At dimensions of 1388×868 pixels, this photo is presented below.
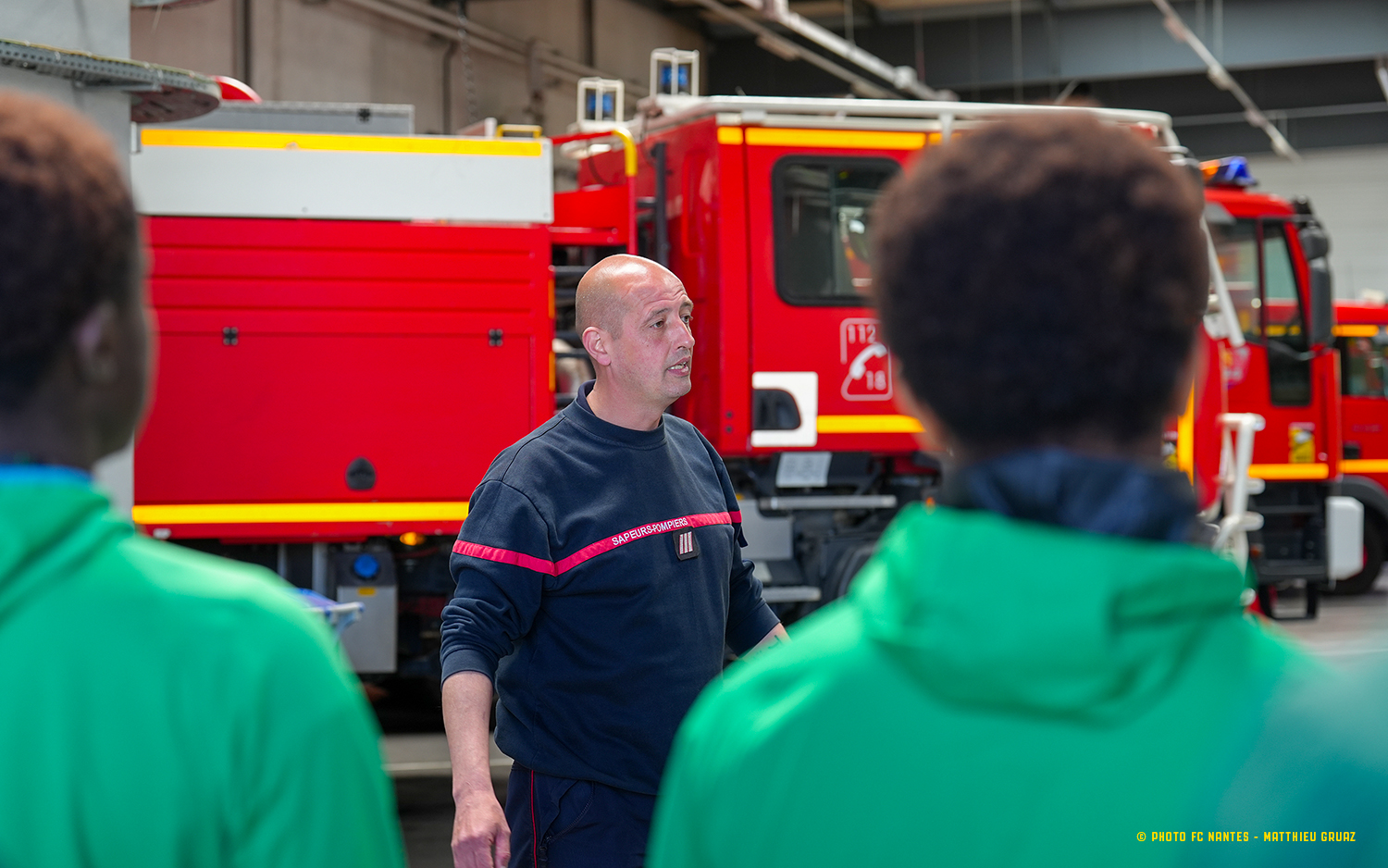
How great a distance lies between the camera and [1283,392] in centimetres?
1152

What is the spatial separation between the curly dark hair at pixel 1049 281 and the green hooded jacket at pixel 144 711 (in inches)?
21.9

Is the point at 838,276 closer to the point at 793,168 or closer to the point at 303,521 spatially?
the point at 793,168

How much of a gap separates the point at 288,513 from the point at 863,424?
2.85m

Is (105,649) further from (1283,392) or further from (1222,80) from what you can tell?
(1222,80)

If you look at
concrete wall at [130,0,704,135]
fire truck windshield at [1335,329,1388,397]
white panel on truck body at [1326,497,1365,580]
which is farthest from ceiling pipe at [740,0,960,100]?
white panel on truck body at [1326,497,1365,580]

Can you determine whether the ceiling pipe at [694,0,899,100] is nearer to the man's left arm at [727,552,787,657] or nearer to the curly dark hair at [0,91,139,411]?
the man's left arm at [727,552,787,657]

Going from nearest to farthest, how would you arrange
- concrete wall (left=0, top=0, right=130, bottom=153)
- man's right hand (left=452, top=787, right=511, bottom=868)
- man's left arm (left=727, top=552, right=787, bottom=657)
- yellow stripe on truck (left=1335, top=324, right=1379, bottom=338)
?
man's right hand (left=452, top=787, right=511, bottom=868) < man's left arm (left=727, top=552, right=787, bottom=657) < concrete wall (left=0, top=0, right=130, bottom=153) < yellow stripe on truck (left=1335, top=324, right=1379, bottom=338)

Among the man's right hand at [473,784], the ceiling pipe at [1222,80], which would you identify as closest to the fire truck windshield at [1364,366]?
the ceiling pipe at [1222,80]

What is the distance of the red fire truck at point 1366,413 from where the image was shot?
44.9 feet

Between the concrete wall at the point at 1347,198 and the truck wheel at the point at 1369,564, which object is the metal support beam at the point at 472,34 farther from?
the concrete wall at the point at 1347,198

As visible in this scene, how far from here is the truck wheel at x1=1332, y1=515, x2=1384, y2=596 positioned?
44.8 ft

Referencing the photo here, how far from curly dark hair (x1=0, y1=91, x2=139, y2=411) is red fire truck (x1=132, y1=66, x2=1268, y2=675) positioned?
5.35 meters

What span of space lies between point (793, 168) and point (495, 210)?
159cm

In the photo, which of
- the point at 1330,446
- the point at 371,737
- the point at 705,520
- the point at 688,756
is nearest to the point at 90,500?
the point at 371,737
